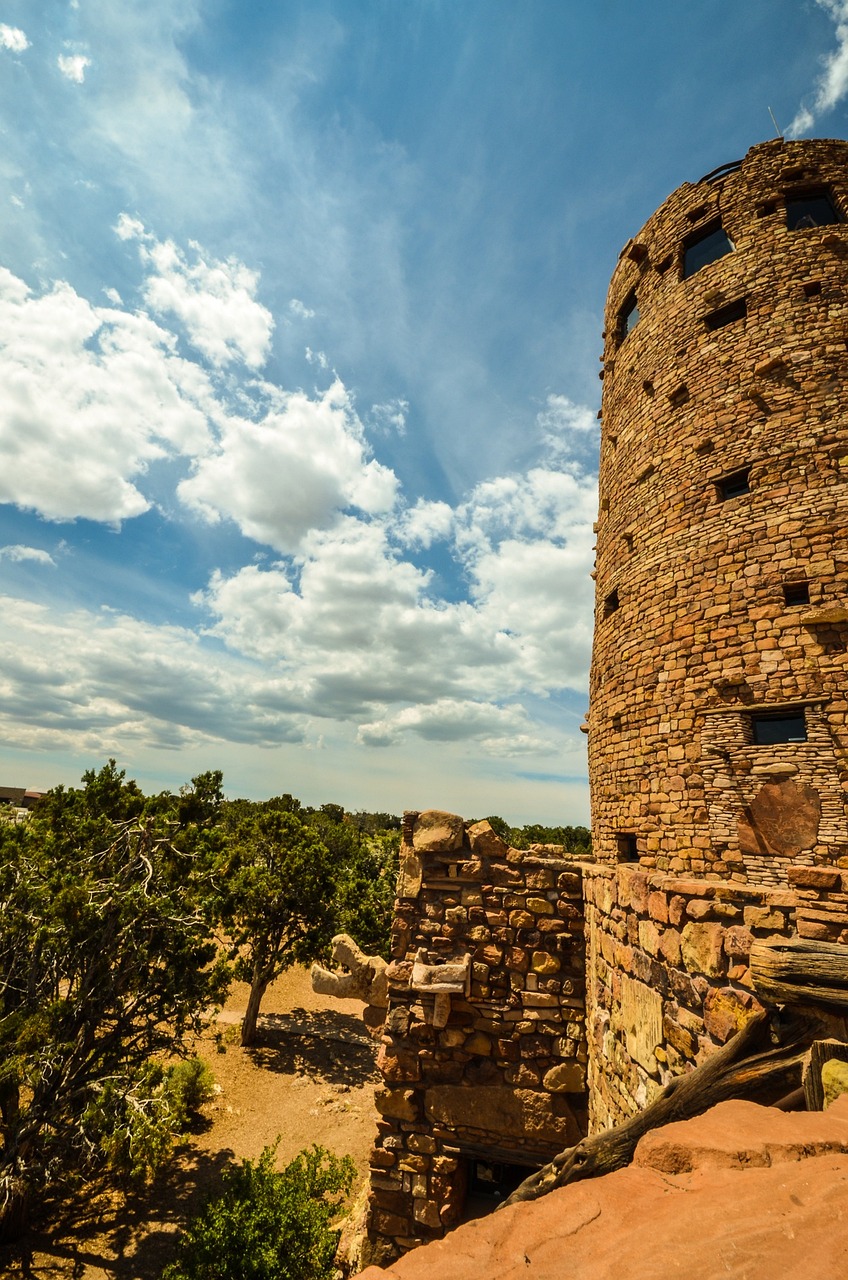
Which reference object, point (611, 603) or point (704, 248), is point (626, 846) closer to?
point (611, 603)

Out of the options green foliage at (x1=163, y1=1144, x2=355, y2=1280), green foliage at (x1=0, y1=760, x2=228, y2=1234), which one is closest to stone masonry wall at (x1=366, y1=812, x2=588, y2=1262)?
green foliage at (x1=163, y1=1144, x2=355, y2=1280)

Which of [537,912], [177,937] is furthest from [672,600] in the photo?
[177,937]

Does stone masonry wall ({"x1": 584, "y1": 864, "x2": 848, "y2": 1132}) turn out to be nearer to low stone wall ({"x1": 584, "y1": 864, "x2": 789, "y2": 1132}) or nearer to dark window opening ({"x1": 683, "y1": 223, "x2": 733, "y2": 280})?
low stone wall ({"x1": 584, "y1": 864, "x2": 789, "y2": 1132})

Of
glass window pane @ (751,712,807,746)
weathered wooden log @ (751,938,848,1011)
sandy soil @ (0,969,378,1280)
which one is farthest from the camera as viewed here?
sandy soil @ (0,969,378,1280)

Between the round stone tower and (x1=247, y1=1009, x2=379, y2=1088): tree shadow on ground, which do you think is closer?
the round stone tower

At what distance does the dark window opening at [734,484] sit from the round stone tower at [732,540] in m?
0.04

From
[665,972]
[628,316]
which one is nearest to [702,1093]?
[665,972]

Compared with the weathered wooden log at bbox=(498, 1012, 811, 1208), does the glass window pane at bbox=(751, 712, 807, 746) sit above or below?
above

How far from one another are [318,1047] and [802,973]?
19183 millimetres

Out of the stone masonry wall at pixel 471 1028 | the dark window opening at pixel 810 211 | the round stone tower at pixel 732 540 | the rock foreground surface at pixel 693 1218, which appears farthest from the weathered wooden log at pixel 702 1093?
the dark window opening at pixel 810 211

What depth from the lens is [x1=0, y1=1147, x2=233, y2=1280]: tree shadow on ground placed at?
850 centimetres

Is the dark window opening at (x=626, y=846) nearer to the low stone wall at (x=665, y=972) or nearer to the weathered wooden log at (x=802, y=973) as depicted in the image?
the low stone wall at (x=665, y=972)

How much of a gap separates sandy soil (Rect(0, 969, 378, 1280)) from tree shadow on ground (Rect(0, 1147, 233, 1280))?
0.7 inches

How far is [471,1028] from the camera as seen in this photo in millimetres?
5867
